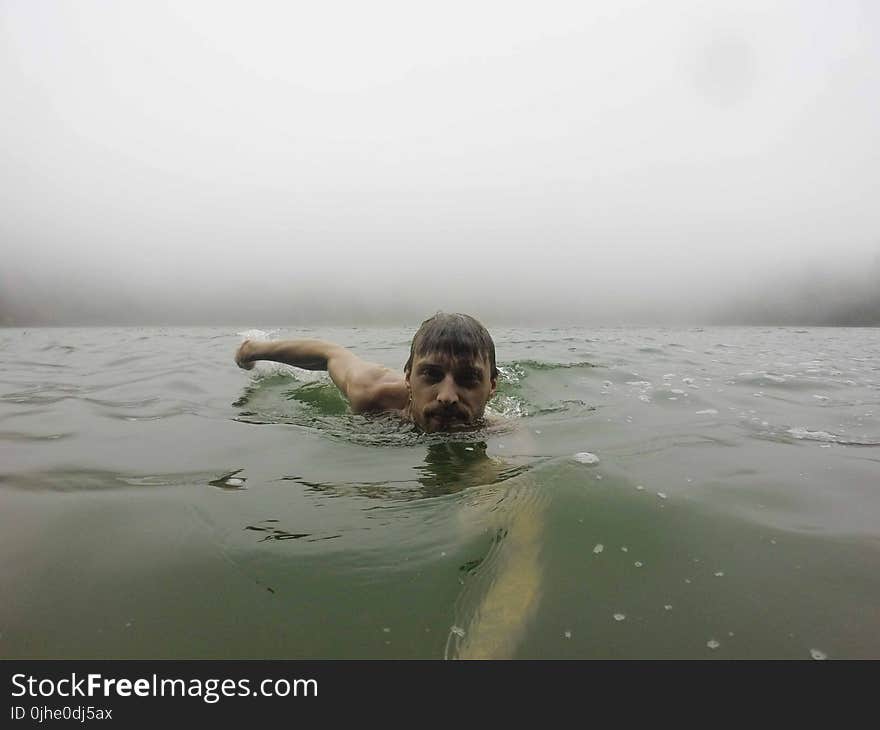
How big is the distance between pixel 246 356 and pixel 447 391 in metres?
3.41

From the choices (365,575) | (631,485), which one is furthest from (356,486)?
(631,485)

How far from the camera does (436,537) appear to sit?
6.16 feet

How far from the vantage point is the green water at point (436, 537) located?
1.38 meters

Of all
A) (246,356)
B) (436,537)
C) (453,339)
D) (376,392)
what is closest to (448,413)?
(453,339)

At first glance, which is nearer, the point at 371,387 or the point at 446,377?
the point at 446,377

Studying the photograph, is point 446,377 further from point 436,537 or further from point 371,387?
point 436,537

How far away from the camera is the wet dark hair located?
3576 millimetres

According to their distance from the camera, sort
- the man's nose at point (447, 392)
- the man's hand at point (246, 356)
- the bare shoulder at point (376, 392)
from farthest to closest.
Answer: the man's hand at point (246, 356) < the bare shoulder at point (376, 392) < the man's nose at point (447, 392)

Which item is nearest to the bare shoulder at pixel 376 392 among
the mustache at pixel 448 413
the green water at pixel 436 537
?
the green water at pixel 436 537

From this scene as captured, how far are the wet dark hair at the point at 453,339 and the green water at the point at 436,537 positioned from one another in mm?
593

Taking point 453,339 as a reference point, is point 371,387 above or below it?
below

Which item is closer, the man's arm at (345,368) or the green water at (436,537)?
the green water at (436,537)

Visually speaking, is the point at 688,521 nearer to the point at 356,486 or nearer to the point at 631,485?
the point at 631,485

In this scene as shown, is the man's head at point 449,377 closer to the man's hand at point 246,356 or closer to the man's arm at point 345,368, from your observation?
the man's arm at point 345,368
